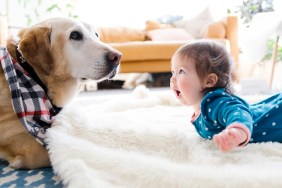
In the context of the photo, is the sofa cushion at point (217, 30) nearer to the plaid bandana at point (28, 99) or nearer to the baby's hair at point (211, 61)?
the baby's hair at point (211, 61)

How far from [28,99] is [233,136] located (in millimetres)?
663

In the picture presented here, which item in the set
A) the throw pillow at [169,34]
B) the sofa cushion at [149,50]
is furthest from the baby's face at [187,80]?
the throw pillow at [169,34]

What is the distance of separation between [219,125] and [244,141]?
0.20 meters

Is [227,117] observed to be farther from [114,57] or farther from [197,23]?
[197,23]

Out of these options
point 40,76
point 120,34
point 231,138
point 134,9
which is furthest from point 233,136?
point 134,9

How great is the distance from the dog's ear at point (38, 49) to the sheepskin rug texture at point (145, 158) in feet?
0.61

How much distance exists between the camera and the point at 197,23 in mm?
4426

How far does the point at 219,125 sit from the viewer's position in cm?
98

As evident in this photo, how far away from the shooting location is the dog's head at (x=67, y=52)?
1.17 meters

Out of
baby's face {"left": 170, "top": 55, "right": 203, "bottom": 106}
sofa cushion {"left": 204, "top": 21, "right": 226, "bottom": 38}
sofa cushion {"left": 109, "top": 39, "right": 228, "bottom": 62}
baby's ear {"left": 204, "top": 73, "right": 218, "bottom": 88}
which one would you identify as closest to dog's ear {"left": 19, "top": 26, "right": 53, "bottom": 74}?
baby's face {"left": 170, "top": 55, "right": 203, "bottom": 106}

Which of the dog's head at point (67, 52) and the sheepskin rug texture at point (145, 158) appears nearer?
the sheepskin rug texture at point (145, 158)

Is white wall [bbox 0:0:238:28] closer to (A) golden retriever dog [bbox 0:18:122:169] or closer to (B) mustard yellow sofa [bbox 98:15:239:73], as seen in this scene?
(B) mustard yellow sofa [bbox 98:15:239:73]

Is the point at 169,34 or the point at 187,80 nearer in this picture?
the point at 187,80

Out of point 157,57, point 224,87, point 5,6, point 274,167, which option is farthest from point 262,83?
point 5,6
